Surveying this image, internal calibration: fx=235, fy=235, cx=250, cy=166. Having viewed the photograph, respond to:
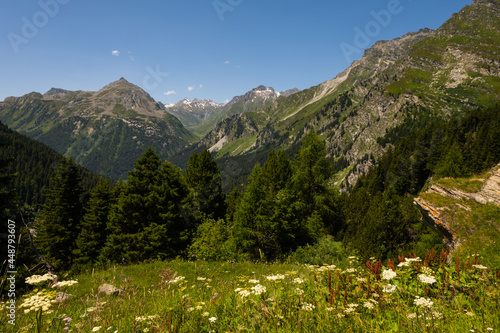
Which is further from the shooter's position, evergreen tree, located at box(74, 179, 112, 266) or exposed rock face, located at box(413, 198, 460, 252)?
evergreen tree, located at box(74, 179, 112, 266)

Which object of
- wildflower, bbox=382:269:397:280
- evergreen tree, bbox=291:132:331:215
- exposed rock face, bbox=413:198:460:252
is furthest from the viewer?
evergreen tree, bbox=291:132:331:215

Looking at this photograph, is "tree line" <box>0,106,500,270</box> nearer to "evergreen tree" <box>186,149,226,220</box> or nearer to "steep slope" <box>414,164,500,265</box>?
"evergreen tree" <box>186,149,226,220</box>

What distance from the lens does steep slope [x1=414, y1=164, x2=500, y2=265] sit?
1212cm

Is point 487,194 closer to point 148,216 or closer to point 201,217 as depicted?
point 201,217

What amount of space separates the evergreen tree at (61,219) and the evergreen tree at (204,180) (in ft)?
48.4

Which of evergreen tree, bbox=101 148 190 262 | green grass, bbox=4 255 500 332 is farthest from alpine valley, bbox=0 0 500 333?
evergreen tree, bbox=101 148 190 262

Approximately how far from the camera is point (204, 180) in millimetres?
34094

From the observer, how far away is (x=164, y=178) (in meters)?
28.1

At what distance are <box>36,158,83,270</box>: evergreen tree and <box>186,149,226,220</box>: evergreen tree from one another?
14740mm

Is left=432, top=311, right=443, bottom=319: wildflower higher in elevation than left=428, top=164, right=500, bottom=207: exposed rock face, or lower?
higher

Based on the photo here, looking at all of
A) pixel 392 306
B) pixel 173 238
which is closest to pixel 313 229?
pixel 173 238

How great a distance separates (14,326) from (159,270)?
9.19m

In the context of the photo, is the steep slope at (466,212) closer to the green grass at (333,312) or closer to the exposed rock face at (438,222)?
the exposed rock face at (438,222)

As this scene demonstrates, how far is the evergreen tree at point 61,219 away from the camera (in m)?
29.2
